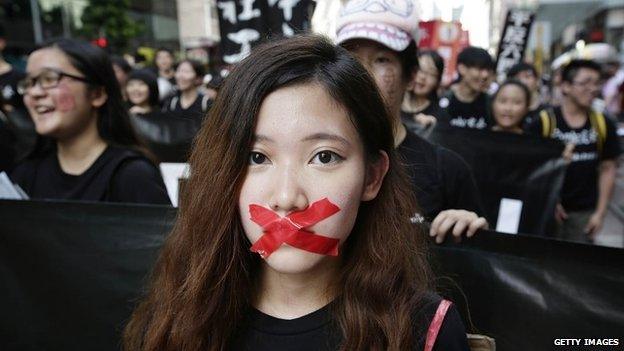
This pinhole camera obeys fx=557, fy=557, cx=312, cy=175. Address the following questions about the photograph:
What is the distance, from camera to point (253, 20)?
4.31 meters

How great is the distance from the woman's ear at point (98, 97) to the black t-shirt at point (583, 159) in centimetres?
319

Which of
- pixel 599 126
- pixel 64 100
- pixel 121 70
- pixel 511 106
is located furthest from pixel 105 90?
pixel 121 70

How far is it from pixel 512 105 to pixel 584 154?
64 cm

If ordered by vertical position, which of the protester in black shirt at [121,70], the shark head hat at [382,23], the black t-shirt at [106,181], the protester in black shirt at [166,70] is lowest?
the protester in black shirt at [166,70]

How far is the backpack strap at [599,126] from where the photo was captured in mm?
4184

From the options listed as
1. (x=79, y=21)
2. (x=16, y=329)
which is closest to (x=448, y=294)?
(x=16, y=329)

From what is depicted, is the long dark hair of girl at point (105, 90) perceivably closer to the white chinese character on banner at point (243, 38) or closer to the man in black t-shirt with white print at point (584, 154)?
the white chinese character on banner at point (243, 38)

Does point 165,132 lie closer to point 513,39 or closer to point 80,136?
point 80,136

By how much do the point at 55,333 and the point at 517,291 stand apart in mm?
1639

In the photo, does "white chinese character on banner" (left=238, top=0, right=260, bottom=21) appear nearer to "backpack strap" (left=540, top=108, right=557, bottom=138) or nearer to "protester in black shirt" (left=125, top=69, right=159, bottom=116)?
"protester in black shirt" (left=125, top=69, right=159, bottom=116)

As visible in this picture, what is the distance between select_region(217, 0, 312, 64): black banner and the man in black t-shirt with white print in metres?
2.05

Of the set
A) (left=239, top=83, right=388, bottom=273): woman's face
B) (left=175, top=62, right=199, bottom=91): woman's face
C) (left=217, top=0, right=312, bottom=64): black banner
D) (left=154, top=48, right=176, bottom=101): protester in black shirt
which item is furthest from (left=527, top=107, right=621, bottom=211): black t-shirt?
(left=154, top=48, right=176, bottom=101): protester in black shirt

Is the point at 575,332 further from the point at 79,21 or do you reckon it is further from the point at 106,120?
the point at 79,21

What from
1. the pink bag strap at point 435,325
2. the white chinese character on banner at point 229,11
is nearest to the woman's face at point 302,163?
the pink bag strap at point 435,325
